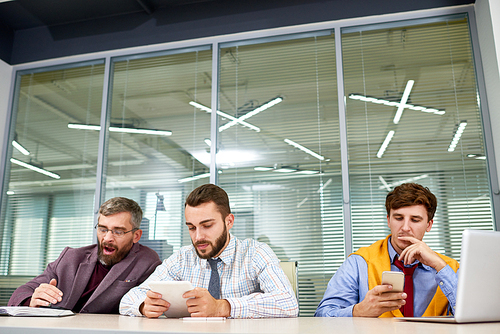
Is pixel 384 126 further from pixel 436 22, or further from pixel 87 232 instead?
pixel 87 232

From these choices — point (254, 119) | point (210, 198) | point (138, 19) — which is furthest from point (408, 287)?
point (138, 19)

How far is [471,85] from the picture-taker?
2967mm

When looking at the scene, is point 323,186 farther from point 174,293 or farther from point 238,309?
point 174,293

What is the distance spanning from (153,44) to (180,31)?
0.27 m

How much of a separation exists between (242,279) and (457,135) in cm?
200

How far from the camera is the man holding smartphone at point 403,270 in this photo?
159cm

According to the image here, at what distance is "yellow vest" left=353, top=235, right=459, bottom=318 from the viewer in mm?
1729

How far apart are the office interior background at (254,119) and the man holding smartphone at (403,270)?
905 mm

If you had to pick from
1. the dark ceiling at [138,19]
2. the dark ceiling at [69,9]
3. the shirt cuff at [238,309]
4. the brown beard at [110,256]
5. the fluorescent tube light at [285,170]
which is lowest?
the shirt cuff at [238,309]

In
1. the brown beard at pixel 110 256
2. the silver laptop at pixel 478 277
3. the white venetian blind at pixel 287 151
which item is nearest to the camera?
the silver laptop at pixel 478 277

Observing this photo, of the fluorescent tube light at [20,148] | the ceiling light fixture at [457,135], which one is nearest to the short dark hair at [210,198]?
the ceiling light fixture at [457,135]

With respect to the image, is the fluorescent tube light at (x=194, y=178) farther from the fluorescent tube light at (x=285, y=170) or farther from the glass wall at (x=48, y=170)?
the glass wall at (x=48, y=170)

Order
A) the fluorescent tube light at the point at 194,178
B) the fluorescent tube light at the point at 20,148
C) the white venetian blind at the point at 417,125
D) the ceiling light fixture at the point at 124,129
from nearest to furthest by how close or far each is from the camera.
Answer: the white venetian blind at the point at 417,125, the fluorescent tube light at the point at 194,178, the ceiling light fixture at the point at 124,129, the fluorescent tube light at the point at 20,148

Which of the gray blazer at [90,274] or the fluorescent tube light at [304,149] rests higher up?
the fluorescent tube light at [304,149]
